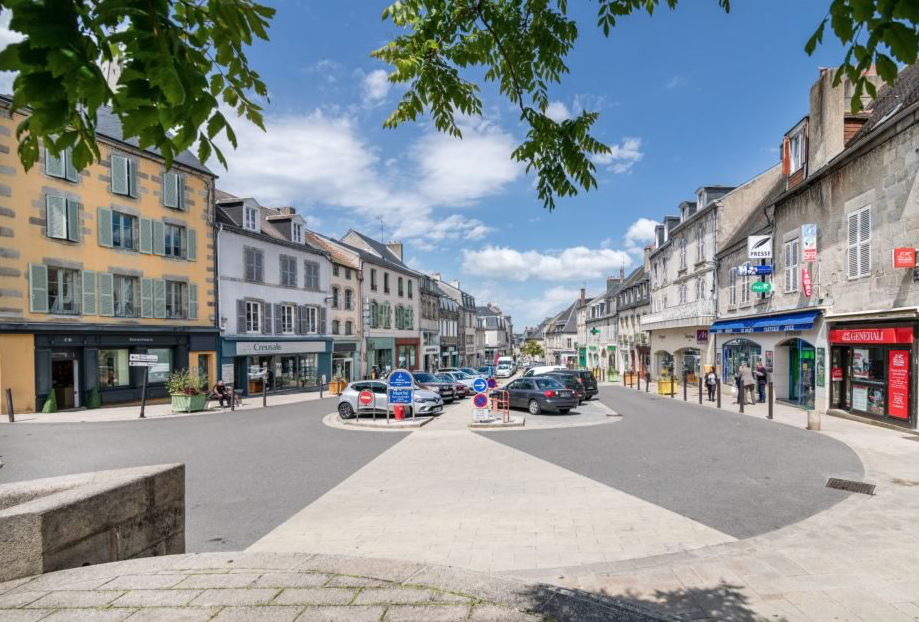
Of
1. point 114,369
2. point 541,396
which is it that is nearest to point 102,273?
point 114,369

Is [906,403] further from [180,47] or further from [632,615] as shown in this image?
[180,47]

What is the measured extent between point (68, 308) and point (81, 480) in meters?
19.9

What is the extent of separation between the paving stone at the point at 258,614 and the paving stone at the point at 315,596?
0.09 meters

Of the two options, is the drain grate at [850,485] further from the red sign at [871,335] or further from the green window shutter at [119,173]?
the green window shutter at [119,173]

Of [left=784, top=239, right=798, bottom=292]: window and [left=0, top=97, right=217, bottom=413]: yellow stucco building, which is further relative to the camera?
[left=784, top=239, right=798, bottom=292]: window

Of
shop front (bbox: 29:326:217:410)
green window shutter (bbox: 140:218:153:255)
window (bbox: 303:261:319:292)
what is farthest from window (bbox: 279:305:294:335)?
green window shutter (bbox: 140:218:153:255)

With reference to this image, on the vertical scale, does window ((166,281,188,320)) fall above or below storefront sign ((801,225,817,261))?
below

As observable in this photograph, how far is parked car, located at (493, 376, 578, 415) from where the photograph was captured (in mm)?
18688

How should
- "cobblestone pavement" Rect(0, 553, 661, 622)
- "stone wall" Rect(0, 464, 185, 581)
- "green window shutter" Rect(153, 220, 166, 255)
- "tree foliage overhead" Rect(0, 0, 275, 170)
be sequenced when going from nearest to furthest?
"tree foliage overhead" Rect(0, 0, 275, 170)
"cobblestone pavement" Rect(0, 553, 661, 622)
"stone wall" Rect(0, 464, 185, 581)
"green window shutter" Rect(153, 220, 166, 255)

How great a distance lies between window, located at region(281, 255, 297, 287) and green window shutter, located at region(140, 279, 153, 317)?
8.36 metres

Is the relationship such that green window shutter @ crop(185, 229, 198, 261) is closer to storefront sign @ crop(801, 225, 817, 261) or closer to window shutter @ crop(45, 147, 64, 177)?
window shutter @ crop(45, 147, 64, 177)

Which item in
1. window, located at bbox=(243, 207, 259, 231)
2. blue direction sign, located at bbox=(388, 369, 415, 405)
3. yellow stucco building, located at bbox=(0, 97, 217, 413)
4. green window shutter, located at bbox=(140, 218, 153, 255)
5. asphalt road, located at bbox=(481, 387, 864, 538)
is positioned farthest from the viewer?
window, located at bbox=(243, 207, 259, 231)

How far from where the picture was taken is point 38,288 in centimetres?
1883

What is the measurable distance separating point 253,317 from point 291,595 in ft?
89.4
